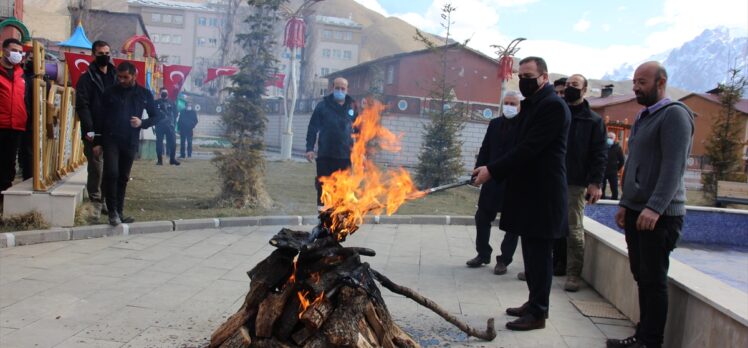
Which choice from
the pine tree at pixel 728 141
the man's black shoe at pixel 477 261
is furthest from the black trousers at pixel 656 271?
the pine tree at pixel 728 141

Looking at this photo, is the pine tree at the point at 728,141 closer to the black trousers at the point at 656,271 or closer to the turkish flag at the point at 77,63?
the black trousers at the point at 656,271

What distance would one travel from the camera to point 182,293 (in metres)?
5.04

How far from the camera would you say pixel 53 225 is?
7.05 meters

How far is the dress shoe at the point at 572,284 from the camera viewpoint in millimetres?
5866

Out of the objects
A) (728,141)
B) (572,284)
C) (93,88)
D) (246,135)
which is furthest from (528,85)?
(728,141)

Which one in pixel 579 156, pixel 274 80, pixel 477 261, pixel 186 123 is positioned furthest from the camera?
pixel 186 123

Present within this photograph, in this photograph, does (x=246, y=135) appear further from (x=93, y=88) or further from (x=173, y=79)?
(x=173, y=79)

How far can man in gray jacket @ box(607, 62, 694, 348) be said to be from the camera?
12.5 ft

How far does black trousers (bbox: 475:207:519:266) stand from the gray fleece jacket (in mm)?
2447

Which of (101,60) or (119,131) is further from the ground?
(101,60)

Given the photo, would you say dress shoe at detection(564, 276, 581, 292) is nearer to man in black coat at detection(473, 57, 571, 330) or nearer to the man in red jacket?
man in black coat at detection(473, 57, 571, 330)

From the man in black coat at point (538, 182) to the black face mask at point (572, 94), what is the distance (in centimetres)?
150

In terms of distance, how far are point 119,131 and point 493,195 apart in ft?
17.3

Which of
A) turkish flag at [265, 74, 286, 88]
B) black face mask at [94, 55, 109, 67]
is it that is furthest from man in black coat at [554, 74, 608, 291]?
turkish flag at [265, 74, 286, 88]
